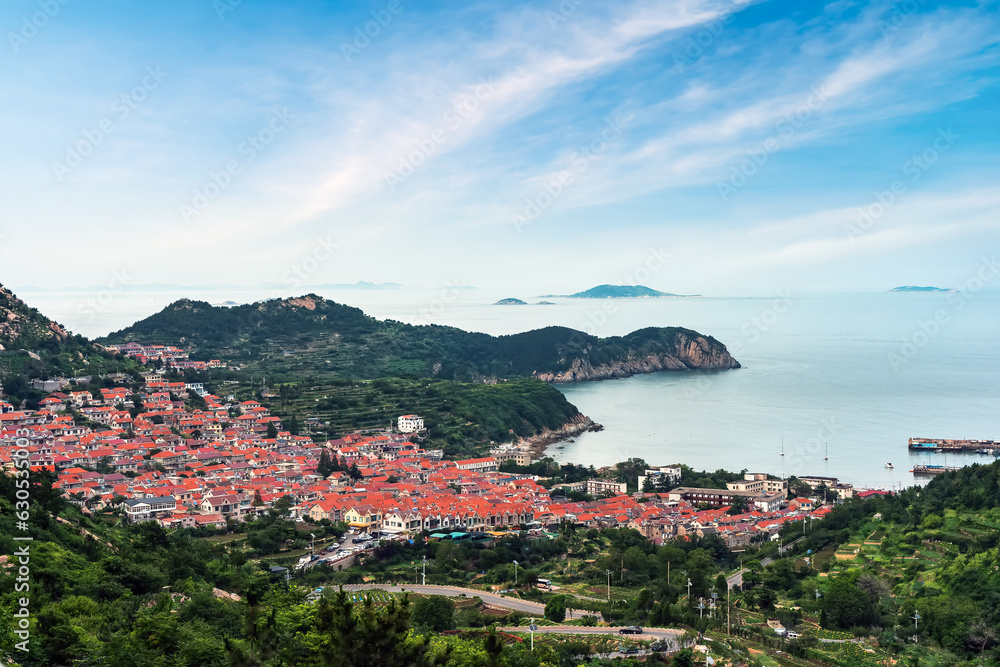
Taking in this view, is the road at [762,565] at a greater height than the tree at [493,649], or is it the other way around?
the tree at [493,649]

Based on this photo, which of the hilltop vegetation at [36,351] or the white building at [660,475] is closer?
the white building at [660,475]

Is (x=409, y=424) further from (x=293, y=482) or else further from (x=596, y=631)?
(x=596, y=631)

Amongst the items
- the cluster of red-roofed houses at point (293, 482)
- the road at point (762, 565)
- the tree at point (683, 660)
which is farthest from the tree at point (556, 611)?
the cluster of red-roofed houses at point (293, 482)

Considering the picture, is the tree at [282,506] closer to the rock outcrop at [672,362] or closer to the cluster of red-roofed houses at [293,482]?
the cluster of red-roofed houses at [293,482]

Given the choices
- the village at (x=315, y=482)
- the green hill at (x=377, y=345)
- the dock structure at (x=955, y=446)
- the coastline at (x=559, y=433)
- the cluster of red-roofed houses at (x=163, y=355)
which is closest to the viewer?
the village at (x=315, y=482)

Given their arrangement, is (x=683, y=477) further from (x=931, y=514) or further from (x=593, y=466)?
(x=931, y=514)

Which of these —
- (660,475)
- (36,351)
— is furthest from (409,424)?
(36,351)

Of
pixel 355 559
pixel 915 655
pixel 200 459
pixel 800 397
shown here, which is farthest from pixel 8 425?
pixel 800 397
